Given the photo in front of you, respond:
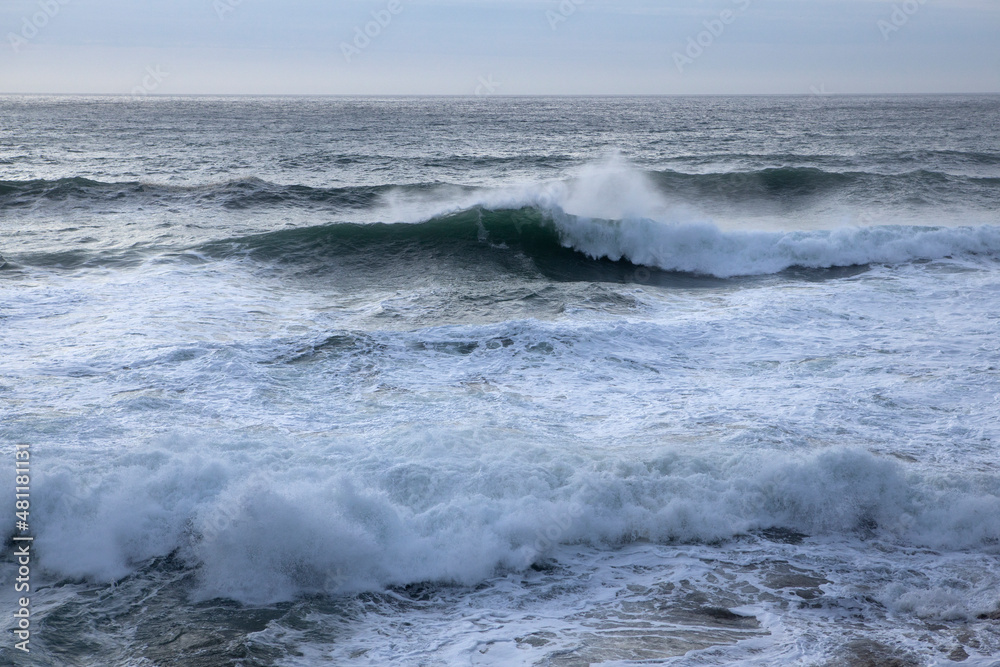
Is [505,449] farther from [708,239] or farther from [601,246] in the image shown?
[708,239]

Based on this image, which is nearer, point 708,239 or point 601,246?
point 708,239

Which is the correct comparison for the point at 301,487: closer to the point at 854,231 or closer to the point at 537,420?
the point at 537,420

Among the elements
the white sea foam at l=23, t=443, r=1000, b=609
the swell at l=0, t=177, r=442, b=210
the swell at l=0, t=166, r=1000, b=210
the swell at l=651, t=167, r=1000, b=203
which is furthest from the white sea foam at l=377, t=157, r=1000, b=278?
the white sea foam at l=23, t=443, r=1000, b=609

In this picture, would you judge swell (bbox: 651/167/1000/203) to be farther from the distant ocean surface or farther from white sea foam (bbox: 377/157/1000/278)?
the distant ocean surface

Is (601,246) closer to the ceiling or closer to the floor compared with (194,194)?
closer to the floor

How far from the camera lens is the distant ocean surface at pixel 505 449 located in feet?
13.2

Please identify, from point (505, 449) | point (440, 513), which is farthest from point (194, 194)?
point (440, 513)

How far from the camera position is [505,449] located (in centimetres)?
563

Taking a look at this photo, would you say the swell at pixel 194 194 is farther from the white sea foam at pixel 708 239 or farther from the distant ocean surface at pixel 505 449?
the distant ocean surface at pixel 505 449

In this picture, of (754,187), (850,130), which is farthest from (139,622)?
(850,130)

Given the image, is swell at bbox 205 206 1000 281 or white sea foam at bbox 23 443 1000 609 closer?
white sea foam at bbox 23 443 1000 609

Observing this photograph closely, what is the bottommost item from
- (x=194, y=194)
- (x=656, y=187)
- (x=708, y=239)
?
(x=708, y=239)

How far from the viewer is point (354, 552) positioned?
4566 millimetres

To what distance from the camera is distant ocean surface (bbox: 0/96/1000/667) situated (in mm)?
4020
